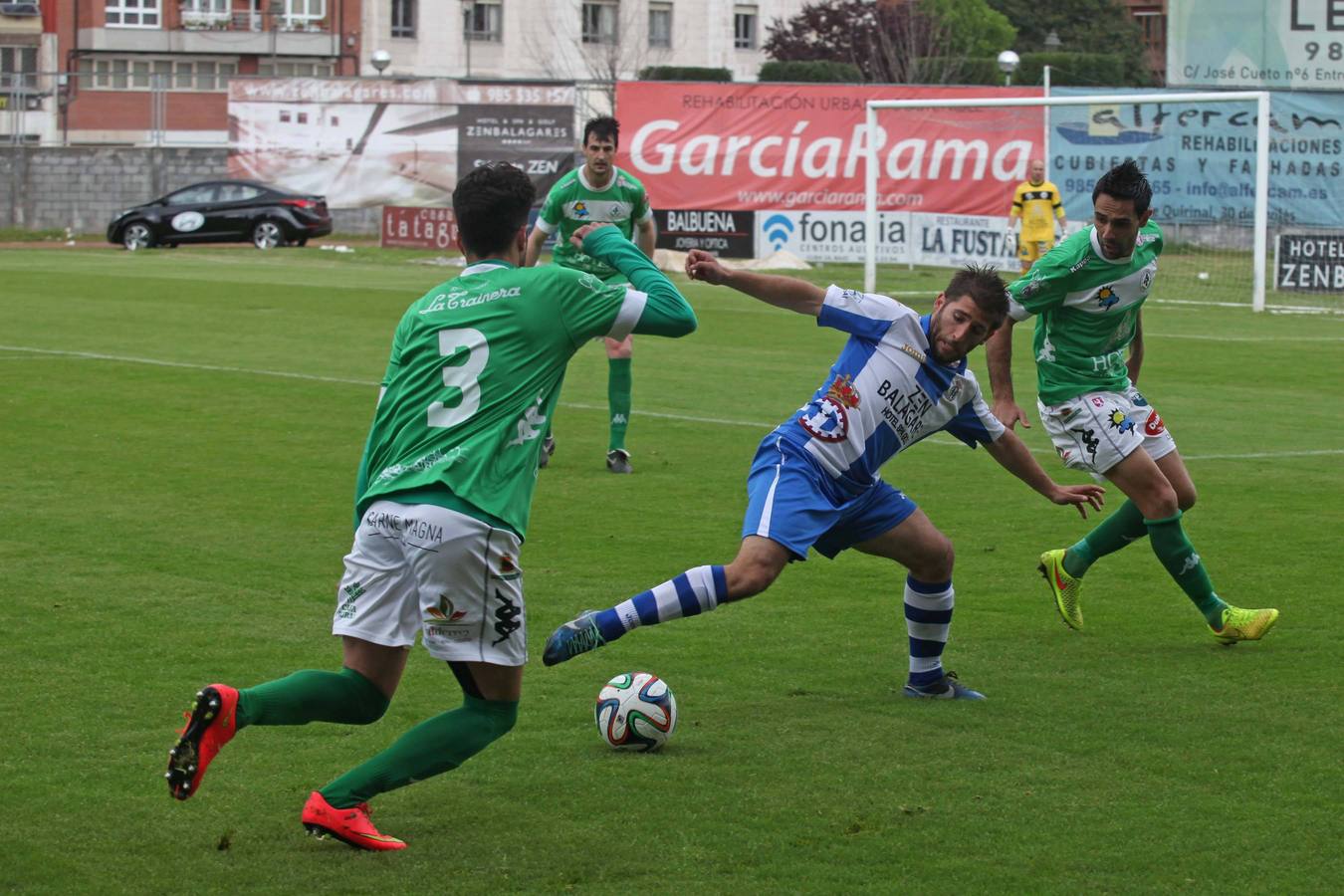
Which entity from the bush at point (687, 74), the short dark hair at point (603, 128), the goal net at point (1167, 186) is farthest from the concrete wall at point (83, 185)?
the short dark hair at point (603, 128)

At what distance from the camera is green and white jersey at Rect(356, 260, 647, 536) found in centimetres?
494

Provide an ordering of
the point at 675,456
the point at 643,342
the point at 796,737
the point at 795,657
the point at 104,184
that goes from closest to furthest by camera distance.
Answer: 1. the point at 796,737
2. the point at 795,657
3. the point at 675,456
4. the point at 643,342
5. the point at 104,184

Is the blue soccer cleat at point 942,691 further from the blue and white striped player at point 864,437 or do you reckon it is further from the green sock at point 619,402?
the green sock at point 619,402

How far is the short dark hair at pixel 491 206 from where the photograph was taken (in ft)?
16.4

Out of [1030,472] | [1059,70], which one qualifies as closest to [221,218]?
[1059,70]

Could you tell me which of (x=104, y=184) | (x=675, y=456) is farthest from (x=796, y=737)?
(x=104, y=184)

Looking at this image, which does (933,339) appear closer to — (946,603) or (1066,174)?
(946,603)

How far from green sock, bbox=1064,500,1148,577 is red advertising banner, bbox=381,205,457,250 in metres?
32.3

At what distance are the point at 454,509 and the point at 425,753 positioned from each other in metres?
0.73

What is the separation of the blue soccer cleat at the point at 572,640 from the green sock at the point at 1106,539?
3181 mm

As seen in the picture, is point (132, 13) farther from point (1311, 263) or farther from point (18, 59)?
point (1311, 263)

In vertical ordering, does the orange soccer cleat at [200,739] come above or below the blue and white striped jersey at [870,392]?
below

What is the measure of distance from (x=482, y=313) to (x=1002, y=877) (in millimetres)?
2112

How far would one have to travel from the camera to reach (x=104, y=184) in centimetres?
4841
